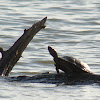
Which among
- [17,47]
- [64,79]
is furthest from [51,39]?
[64,79]

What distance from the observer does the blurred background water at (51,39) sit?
5879 millimetres

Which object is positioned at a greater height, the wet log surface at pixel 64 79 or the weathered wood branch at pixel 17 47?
the weathered wood branch at pixel 17 47

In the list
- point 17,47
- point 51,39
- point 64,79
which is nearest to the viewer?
point 64,79

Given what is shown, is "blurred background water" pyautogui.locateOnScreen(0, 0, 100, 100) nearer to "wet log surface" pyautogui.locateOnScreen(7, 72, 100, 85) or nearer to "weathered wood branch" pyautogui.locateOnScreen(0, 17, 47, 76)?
"wet log surface" pyautogui.locateOnScreen(7, 72, 100, 85)

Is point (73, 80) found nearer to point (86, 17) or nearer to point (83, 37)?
point (83, 37)

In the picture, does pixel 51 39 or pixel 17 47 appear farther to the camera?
pixel 51 39

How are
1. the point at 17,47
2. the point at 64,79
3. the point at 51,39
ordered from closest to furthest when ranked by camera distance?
the point at 64,79 < the point at 17,47 < the point at 51,39

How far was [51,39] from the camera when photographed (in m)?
11.0

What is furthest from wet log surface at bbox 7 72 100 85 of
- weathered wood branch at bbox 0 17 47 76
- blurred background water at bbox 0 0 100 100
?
weathered wood branch at bbox 0 17 47 76

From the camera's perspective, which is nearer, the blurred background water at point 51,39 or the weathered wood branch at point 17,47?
the blurred background water at point 51,39

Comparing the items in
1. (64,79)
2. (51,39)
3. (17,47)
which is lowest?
(51,39)

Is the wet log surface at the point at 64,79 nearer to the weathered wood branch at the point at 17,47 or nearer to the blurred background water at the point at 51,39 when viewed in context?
Result: the blurred background water at the point at 51,39

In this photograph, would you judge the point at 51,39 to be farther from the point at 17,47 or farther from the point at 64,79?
the point at 64,79

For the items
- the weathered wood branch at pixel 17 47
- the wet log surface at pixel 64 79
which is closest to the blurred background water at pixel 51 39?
the wet log surface at pixel 64 79
